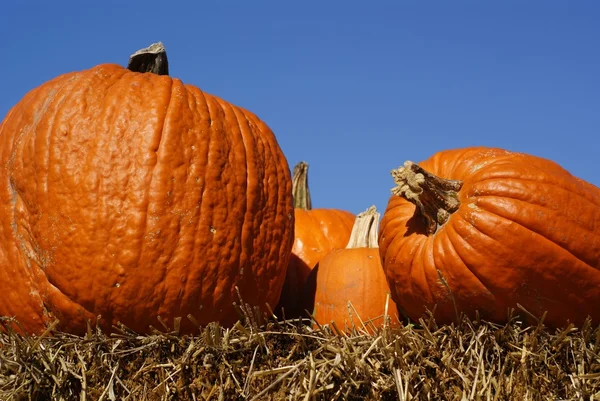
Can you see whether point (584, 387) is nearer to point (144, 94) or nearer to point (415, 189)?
point (415, 189)

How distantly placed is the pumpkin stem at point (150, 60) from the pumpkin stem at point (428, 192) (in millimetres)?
1532

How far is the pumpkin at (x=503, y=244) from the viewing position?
2689mm

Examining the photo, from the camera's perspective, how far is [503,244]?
2.70 m

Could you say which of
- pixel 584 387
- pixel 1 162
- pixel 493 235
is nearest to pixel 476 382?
pixel 584 387

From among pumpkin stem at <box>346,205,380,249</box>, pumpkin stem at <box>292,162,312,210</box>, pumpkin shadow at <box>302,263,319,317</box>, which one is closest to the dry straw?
pumpkin shadow at <box>302,263,319,317</box>

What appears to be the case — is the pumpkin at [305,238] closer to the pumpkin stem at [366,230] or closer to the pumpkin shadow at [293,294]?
the pumpkin shadow at [293,294]

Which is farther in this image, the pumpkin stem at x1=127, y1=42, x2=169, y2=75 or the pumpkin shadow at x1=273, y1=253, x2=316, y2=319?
the pumpkin shadow at x1=273, y1=253, x2=316, y2=319

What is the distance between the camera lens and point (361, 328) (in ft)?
10.4

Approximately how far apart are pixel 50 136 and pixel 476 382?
2.17 m

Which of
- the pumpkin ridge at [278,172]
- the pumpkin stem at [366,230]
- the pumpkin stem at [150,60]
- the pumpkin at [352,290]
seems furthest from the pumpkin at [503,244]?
the pumpkin stem at [150,60]

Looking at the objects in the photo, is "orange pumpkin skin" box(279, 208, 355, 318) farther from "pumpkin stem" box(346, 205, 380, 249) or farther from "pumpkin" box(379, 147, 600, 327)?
"pumpkin" box(379, 147, 600, 327)

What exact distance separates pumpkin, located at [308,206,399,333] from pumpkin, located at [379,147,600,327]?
0.38 meters

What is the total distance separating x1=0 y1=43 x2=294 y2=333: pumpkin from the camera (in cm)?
279

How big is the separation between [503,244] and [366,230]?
1207mm
